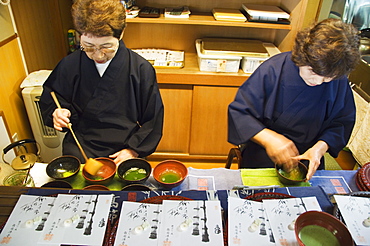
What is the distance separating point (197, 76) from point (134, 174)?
1.44m

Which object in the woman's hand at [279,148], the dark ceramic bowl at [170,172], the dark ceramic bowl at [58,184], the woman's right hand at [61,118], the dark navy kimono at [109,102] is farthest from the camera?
the dark navy kimono at [109,102]

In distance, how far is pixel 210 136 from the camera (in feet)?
9.43

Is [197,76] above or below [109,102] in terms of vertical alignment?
below

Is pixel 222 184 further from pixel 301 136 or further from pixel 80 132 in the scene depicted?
pixel 80 132

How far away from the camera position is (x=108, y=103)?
1657mm

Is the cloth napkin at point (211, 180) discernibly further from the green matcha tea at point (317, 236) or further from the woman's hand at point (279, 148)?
the green matcha tea at point (317, 236)

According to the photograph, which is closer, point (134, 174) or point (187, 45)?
point (134, 174)

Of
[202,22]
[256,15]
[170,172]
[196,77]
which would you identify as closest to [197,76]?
[196,77]

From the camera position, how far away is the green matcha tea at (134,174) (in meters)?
1.24

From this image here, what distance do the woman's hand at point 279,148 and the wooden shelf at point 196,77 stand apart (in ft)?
3.64

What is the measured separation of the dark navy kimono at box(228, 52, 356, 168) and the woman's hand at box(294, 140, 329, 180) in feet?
0.19

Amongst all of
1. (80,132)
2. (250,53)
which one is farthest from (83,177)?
(250,53)

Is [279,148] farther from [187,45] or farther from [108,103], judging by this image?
[187,45]

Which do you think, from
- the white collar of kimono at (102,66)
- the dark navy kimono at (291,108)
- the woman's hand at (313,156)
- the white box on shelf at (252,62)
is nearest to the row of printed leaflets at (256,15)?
the white box on shelf at (252,62)
